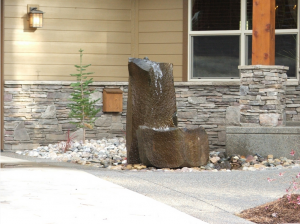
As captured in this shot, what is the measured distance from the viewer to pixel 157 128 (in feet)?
23.0

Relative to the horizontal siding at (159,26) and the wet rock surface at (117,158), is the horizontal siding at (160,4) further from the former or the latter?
the wet rock surface at (117,158)

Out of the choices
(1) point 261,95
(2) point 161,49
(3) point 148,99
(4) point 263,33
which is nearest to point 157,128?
(3) point 148,99

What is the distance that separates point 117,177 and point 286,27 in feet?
17.7

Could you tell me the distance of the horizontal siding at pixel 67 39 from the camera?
9617 millimetres

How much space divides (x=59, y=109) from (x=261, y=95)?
12.6 feet

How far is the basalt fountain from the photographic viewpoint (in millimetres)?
6645

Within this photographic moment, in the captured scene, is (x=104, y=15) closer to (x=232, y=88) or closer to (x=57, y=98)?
(x=57, y=98)

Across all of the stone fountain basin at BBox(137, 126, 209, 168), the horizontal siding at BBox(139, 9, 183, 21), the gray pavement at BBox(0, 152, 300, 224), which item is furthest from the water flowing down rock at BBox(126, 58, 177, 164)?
the horizontal siding at BBox(139, 9, 183, 21)

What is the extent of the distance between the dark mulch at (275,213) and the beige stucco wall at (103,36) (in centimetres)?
587

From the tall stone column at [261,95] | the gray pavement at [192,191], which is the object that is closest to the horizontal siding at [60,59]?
the tall stone column at [261,95]

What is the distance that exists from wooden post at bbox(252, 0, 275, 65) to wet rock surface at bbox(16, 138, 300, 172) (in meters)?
1.54

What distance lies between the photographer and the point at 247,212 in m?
3.94

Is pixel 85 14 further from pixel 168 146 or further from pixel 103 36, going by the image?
pixel 168 146

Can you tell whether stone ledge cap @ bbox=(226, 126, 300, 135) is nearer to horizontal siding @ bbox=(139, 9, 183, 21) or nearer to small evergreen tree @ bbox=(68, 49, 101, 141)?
small evergreen tree @ bbox=(68, 49, 101, 141)
